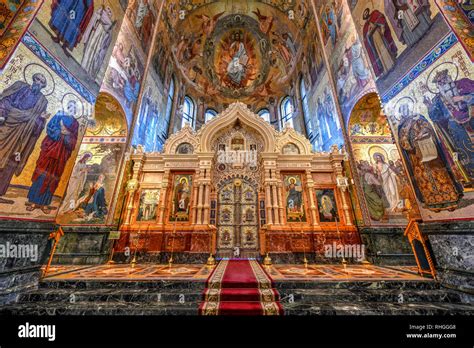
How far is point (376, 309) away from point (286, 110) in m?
16.9

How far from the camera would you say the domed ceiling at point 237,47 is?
15539 millimetres

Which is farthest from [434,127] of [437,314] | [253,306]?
[253,306]

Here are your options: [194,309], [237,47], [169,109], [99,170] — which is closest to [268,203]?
[194,309]

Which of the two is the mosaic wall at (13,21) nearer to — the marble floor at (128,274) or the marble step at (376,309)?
the marble floor at (128,274)

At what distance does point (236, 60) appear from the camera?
17.9 meters

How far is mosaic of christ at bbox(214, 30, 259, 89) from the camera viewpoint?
18.0m

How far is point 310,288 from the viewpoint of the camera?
14.4 feet

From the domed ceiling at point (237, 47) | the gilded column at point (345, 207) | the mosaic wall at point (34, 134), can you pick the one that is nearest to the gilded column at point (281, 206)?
the gilded column at point (345, 207)

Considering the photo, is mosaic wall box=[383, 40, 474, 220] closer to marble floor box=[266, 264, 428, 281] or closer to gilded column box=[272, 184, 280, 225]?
marble floor box=[266, 264, 428, 281]

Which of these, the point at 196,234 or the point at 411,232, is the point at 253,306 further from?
the point at 411,232

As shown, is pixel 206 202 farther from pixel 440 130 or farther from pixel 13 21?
pixel 440 130

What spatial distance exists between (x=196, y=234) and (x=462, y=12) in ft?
32.7

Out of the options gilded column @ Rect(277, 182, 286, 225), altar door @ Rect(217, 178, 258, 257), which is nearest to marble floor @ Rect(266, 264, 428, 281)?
gilded column @ Rect(277, 182, 286, 225)

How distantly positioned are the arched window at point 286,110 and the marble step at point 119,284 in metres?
Answer: 15.4
